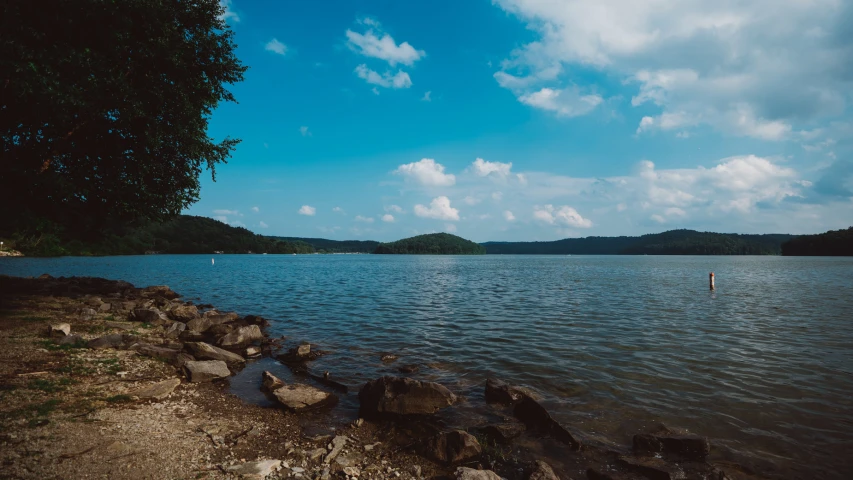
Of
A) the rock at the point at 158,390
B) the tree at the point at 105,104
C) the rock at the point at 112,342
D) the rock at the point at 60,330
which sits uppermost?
the tree at the point at 105,104

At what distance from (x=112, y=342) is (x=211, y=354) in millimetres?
4037

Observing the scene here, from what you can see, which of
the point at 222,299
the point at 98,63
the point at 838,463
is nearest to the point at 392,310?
the point at 222,299

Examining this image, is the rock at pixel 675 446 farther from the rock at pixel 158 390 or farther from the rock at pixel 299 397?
the rock at pixel 158 390

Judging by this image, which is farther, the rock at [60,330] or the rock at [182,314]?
the rock at [182,314]

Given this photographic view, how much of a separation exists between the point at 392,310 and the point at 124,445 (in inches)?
937

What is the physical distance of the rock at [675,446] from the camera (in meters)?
8.80

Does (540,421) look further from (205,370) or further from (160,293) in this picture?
(160,293)

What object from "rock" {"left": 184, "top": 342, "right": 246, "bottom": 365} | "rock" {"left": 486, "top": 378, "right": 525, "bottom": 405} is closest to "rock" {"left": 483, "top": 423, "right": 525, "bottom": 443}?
"rock" {"left": 486, "top": 378, "right": 525, "bottom": 405}

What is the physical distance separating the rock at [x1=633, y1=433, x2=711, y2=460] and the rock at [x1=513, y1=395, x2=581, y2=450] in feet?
4.73

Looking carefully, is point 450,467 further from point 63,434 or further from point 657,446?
point 63,434

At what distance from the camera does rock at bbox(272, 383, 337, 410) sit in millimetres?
10781

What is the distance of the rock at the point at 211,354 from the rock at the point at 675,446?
1432 cm

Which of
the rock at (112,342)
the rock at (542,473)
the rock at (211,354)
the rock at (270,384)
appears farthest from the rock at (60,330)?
the rock at (542,473)

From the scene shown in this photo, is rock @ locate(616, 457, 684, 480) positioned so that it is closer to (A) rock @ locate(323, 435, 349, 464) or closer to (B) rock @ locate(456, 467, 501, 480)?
(B) rock @ locate(456, 467, 501, 480)
